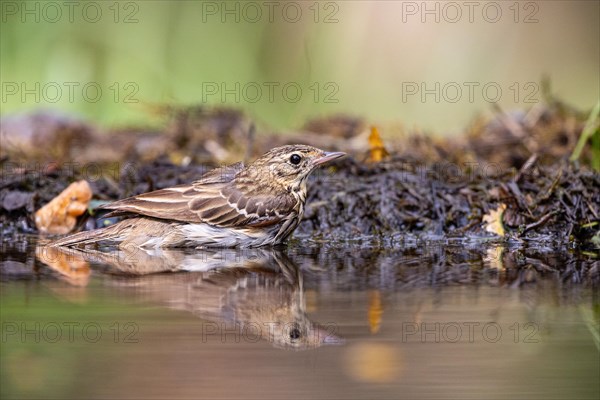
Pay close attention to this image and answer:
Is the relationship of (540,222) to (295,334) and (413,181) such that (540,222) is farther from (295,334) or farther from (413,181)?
(295,334)

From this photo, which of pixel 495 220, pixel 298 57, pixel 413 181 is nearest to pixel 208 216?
pixel 413 181

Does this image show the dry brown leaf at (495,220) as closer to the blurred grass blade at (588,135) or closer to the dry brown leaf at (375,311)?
the blurred grass blade at (588,135)

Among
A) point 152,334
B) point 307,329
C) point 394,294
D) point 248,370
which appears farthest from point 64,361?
point 394,294

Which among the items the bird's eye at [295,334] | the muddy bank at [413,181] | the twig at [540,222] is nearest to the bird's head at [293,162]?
the muddy bank at [413,181]

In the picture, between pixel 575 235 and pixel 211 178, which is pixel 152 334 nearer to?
pixel 211 178

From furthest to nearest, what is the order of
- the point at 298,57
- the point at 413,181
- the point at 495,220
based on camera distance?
the point at 298,57 < the point at 413,181 < the point at 495,220
